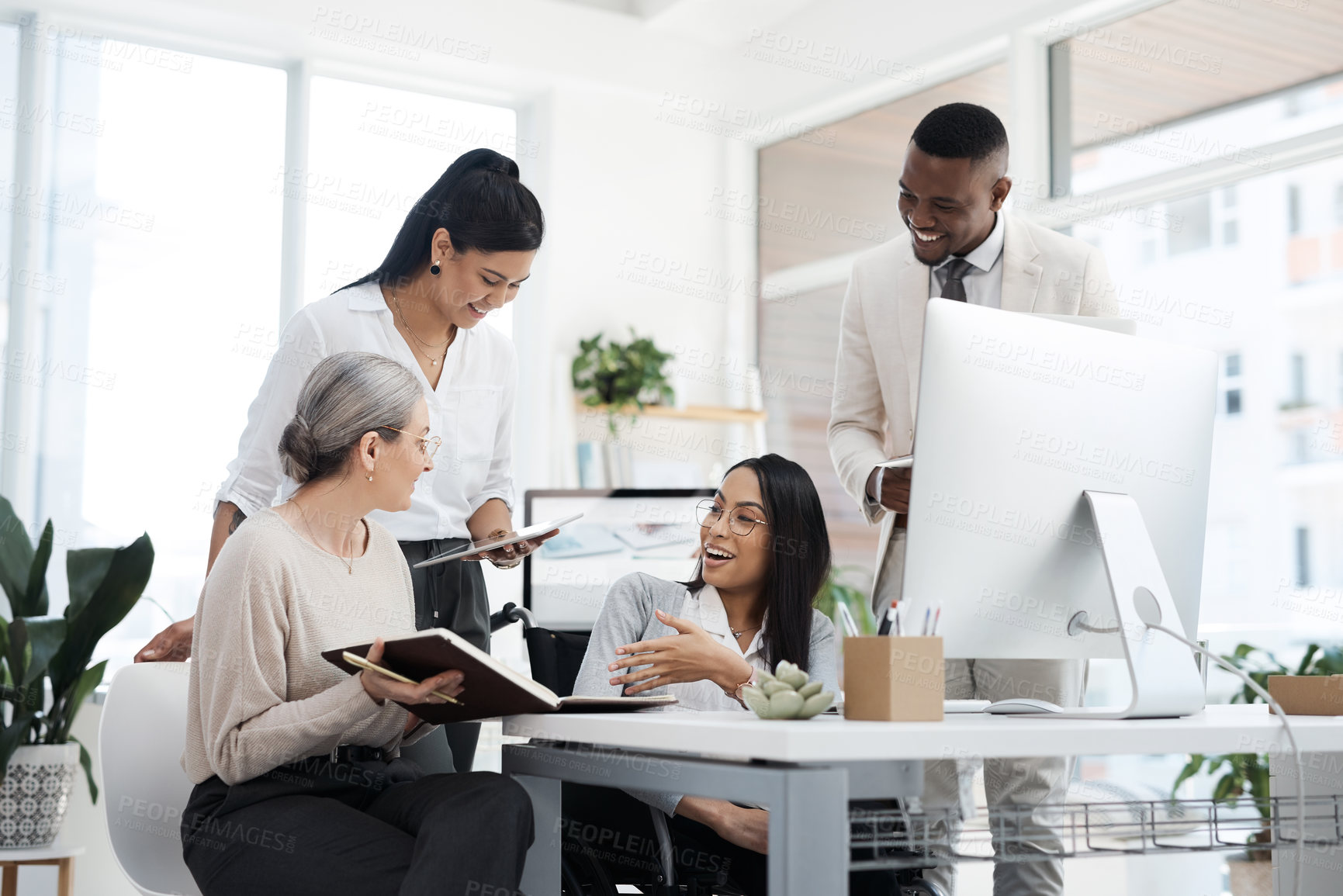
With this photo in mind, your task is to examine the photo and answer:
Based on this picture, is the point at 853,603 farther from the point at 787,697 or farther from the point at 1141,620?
the point at 787,697

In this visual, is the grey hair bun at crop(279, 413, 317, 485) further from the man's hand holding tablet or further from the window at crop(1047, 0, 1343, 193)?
the window at crop(1047, 0, 1343, 193)

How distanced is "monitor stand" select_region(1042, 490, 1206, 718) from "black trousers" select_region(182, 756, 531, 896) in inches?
28.1

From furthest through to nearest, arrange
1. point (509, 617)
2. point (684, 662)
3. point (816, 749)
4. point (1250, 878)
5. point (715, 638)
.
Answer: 1. point (1250, 878)
2. point (509, 617)
3. point (715, 638)
4. point (684, 662)
5. point (816, 749)

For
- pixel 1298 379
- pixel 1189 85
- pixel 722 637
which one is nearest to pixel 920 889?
pixel 722 637

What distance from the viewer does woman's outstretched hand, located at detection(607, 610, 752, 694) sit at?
1.72 meters

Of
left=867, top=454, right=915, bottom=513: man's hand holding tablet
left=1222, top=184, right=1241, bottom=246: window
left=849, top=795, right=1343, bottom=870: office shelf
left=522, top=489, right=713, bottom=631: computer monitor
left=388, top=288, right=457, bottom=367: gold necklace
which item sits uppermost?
left=1222, top=184, right=1241, bottom=246: window

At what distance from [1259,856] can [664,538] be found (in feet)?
6.14

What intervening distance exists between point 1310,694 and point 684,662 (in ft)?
2.75

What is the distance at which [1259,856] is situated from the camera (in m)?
3.44

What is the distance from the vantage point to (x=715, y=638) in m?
2.03

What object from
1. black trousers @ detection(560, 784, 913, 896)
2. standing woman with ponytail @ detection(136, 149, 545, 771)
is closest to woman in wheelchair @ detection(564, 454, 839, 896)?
black trousers @ detection(560, 784, 913, 896)

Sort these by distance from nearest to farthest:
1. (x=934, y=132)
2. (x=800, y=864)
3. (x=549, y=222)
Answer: (x=800, y=864), (x=934, y=132), (x=549, y=222)

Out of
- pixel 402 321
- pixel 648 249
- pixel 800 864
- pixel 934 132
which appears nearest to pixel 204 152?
pixel 648 249

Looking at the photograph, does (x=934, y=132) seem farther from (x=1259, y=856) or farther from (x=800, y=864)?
(x=1259, y=856)
